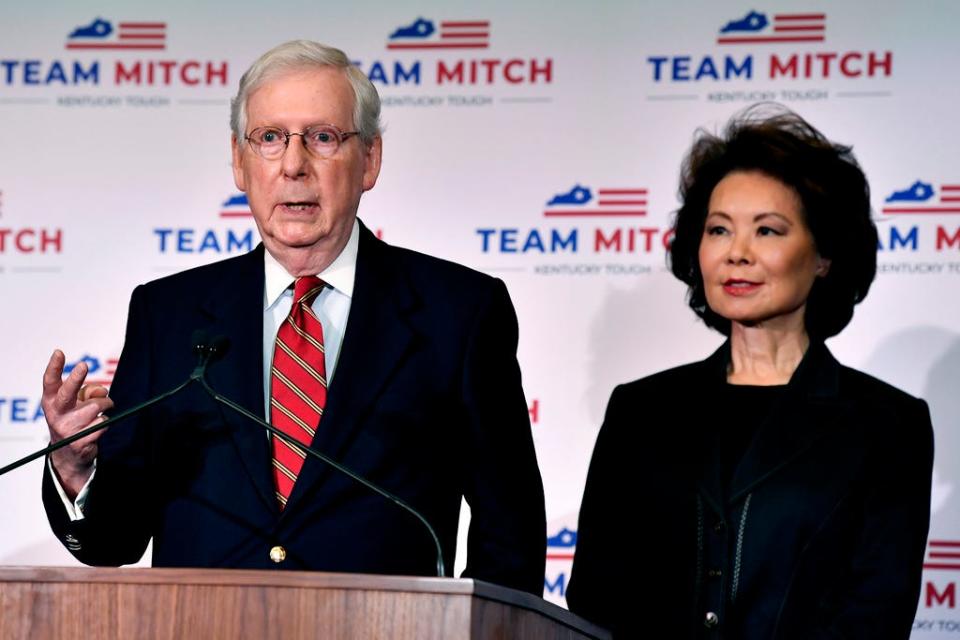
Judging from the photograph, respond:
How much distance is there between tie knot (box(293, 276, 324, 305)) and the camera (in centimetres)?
291

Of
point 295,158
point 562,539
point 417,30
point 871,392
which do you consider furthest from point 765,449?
point 417,30

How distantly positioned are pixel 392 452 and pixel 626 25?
2.00 metres

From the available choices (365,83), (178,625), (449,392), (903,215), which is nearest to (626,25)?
(903,215)

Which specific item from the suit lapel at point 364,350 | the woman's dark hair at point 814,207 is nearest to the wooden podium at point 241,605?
the suit lapel at point 364,350

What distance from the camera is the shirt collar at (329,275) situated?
295 cm

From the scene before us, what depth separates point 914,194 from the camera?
4191 mm

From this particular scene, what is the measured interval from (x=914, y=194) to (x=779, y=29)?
0.56 meters

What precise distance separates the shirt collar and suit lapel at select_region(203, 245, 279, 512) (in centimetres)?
2

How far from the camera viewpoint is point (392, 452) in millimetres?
2777

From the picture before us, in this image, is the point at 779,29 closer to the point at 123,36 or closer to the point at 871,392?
the point at 871,392

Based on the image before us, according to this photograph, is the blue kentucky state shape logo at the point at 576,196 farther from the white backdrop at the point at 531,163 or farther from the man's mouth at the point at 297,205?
the man's mouth at the point at 297,205

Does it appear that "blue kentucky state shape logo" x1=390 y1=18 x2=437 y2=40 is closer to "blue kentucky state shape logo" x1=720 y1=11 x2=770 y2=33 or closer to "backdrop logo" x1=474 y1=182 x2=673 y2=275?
"backdrop logo" x1=474 y1=182 x2=673 y2=275

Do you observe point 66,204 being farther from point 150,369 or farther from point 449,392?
point 449,392

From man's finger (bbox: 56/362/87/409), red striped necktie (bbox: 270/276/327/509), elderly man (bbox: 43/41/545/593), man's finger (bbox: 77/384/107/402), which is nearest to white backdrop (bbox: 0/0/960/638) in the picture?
elderly man (bbox: 43/41/545/593)
